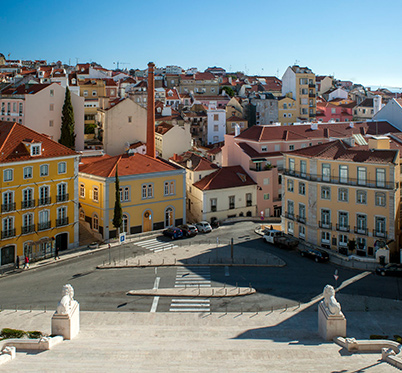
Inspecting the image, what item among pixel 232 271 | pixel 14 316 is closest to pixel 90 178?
pixel 232 271

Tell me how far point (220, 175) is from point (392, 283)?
31.0m

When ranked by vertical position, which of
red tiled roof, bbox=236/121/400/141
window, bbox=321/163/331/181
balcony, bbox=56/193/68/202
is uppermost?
red tiled roof, bbox=236/121/400/141

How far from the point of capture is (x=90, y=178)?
61062mm

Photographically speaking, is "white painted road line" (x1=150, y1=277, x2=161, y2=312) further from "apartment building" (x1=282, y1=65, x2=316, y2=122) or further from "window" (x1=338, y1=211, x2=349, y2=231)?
"apartment building" (x1=282, y1=65, x2=316, y2=122)

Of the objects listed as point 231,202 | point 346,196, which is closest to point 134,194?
point 231,202

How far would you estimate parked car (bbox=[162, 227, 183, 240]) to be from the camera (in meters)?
58.9

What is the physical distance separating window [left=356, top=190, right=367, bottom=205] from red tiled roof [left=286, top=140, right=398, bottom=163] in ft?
10.4

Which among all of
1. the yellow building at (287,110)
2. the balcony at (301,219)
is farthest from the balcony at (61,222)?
the yellow building at (287,110)

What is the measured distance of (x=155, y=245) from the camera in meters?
56.7

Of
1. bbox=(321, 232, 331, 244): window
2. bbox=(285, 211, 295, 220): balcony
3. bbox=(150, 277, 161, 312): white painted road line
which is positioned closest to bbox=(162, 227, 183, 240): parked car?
bbox=(285, 211, 295, 220): balcony

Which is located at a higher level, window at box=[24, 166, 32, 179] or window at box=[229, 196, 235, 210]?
window at box=[24, 166, 32, 179]

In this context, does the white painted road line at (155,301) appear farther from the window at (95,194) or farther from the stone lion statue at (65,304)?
the window at (95,194)

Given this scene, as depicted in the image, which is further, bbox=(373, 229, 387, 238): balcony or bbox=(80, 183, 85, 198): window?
bbox=(80, 183, 85, 198): window

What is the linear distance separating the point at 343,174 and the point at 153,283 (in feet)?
76.8
